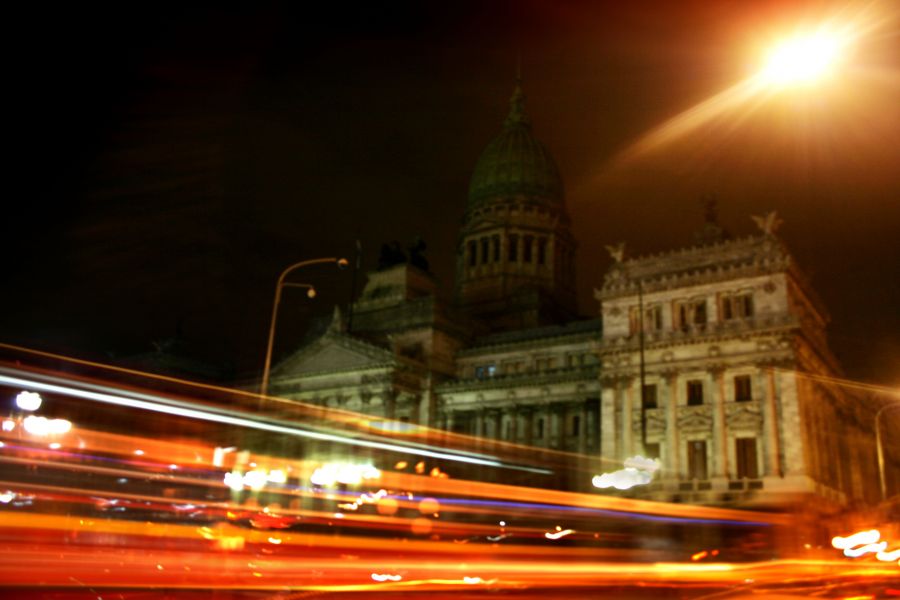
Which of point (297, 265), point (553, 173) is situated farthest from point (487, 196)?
point (297, 265)

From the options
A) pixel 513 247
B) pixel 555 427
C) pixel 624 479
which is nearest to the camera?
pixel 624 479

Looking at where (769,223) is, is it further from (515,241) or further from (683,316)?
(515,241)

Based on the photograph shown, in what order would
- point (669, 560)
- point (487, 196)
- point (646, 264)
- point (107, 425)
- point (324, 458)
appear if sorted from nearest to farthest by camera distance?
point (669, 560), point (107, 425), point (324, 458), point (646, 264), point (487, 196)

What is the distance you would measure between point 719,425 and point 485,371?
2494 centimetres

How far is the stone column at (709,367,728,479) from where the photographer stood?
48406 millimetres

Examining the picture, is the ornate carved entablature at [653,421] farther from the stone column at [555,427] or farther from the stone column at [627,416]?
the stone column at [555,427]

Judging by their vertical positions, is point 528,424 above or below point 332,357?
below

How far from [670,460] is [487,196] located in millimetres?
52283

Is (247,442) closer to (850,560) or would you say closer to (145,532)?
(145,532)

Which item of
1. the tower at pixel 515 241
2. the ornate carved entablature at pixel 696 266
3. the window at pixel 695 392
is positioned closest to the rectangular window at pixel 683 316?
the ornate carved entablature at pixel 696 266

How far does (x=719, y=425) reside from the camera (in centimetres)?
4944

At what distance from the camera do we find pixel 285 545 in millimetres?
19047

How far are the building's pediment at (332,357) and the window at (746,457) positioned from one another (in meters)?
30.1

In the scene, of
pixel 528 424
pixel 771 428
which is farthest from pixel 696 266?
pixel 528 424
